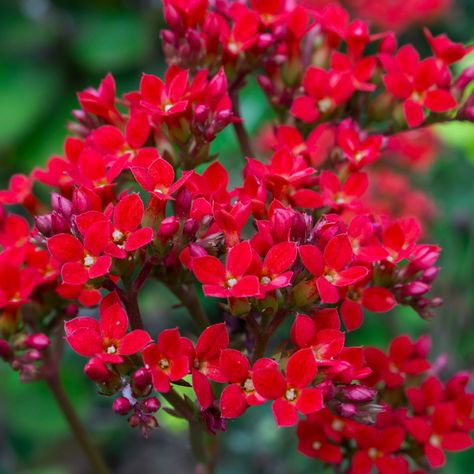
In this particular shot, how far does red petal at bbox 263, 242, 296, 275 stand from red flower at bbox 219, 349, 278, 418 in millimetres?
90

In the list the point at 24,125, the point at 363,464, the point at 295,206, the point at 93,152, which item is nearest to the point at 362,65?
the point at 295,206

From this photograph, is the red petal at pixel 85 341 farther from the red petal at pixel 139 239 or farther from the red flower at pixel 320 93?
the red flower at pixel 320 93

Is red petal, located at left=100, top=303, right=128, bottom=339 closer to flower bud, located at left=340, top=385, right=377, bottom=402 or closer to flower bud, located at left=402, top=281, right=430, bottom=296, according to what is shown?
flower bud, located at left=340, top=385, right=377, bottom=402

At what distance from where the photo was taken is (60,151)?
3049 mm

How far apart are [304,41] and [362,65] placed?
14 centimetres

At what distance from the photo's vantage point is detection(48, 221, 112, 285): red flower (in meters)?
0.76

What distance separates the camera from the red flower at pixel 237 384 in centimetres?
74

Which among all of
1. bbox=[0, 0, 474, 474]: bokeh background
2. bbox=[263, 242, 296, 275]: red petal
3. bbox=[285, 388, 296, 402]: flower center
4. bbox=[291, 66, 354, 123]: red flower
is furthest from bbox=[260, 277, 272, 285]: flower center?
bbox=[0, 0, 474, 474]: bokeh background

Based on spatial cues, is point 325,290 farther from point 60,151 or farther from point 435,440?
point 60,151

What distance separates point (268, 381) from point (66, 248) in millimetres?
242

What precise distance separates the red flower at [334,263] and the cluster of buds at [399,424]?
16cm

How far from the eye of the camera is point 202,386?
76 cm

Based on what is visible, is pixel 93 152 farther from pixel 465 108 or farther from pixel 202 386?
pixel 465 108

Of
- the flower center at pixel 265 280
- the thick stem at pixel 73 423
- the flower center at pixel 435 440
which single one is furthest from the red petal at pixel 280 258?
the thick stem at pixel 73 423
